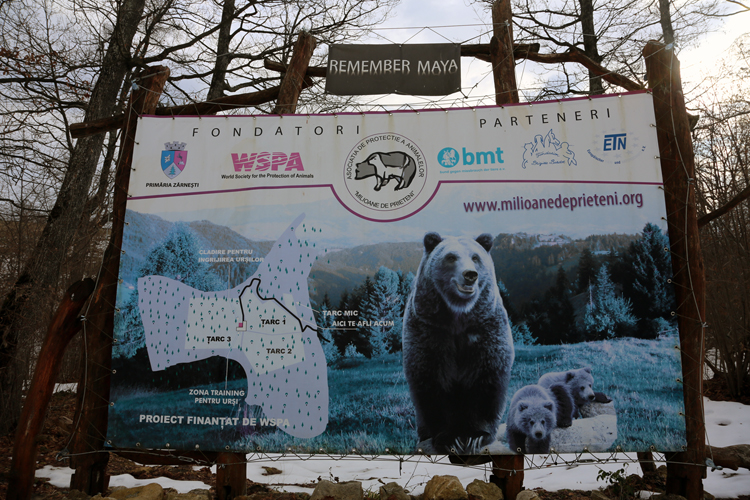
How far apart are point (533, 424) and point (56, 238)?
272 inches

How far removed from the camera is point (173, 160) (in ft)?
13.4

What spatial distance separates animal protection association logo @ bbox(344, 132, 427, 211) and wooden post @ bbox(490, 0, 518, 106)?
1.16 metres

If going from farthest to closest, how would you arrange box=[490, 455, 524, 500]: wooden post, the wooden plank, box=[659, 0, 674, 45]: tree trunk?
1. box=[659, 0, 674, 45]: tree trunk
2. the wooden plank
3. box=[490, 455, 524, 500]: wooden post

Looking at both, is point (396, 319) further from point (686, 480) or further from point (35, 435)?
point (35, 435)

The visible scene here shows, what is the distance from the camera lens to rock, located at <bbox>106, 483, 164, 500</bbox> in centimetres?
341

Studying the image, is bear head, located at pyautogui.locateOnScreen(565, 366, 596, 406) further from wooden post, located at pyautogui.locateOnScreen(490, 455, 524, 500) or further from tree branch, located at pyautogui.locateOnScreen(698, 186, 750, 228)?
tree branch, located at pyautogui.locateOnScreen(698, 186, 750, 228)

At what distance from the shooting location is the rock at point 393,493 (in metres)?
3.43

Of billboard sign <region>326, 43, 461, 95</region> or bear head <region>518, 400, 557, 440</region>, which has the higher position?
billboard sign <region>326, 43, 461, 95</region>

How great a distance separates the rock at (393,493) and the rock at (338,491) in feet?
0.60

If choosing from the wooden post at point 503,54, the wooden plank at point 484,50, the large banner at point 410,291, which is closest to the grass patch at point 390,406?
the large banner at point 410,291

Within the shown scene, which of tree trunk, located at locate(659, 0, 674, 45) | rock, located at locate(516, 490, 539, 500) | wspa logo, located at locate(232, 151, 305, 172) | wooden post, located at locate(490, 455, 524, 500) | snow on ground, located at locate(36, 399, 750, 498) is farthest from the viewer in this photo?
tree trunk, located at locate(659, 0, 674, 45)

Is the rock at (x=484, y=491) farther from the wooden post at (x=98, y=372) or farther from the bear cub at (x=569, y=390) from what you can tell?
the wooden post at (x=98, y=372)

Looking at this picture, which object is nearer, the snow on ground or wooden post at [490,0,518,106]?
the snow on ground

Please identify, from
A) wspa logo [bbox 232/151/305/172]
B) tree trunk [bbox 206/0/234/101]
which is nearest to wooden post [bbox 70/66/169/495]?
wspa logo [bbox 232/151/305/172]
